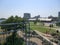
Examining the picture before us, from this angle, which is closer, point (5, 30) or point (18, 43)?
point (5, 30)

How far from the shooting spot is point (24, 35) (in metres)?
1.97

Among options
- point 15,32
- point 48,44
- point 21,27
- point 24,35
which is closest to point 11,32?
point 15,32

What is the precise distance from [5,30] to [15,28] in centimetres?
14

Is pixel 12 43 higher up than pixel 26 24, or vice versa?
pixel 26 24

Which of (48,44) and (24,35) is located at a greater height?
(24,35)

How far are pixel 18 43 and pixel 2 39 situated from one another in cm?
21

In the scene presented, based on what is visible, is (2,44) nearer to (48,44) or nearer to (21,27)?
(21,27)

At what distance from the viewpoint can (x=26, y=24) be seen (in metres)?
1.85

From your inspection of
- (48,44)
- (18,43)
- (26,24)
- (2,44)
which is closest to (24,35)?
(26,24)

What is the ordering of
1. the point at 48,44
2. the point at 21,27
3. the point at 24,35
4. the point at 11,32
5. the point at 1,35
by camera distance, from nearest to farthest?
the point at 1,35
the point at 11,32
the point at 21,27
the point at 24,35
the point at 48,44

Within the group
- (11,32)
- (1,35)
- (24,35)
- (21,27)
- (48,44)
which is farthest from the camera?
(48,44)

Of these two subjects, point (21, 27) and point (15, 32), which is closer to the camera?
point (15, 32)

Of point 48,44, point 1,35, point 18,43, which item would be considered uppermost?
point 1,35

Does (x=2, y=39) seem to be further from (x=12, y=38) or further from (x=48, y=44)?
(x=48, y=44)
